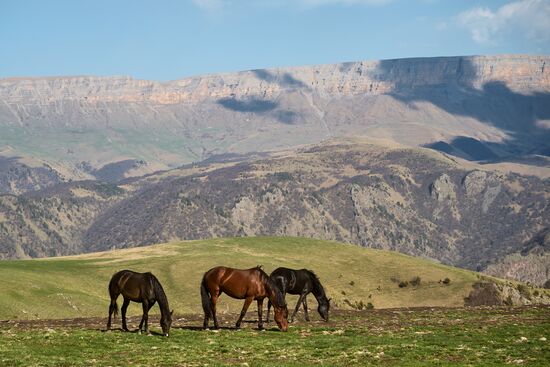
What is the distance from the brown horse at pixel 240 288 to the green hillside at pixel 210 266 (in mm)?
27859

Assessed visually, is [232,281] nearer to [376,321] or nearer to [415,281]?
[376,321]

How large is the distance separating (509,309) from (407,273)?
62657 mm

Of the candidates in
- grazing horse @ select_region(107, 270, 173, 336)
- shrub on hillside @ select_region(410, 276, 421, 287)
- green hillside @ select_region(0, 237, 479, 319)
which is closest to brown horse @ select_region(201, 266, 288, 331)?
grazing horse @ select_region(107, 270, 173, 336)

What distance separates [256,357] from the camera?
30.5 meters

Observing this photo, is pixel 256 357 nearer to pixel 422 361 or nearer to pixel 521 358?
pixel 422 361

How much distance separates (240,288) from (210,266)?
6867 centimetres

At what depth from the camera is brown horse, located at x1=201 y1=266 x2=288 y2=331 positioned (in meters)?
38.3

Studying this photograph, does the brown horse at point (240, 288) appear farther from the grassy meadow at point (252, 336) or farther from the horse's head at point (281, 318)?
the grassy meadow at point (252, 336)

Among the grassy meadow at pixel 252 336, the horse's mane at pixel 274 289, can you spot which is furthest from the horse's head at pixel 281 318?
the grassy meadow at pixel 252 336

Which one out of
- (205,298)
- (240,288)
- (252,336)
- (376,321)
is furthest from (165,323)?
(376,321)

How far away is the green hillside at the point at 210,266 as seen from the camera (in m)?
75.4

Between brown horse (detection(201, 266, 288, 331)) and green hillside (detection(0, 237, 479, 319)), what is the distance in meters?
27.9

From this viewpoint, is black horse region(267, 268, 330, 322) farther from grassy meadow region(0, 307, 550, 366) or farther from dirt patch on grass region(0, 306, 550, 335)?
grassy meadow region(0, 307, 550, 366)

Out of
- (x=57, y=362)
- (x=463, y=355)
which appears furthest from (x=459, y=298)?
(x=57, y=362)
